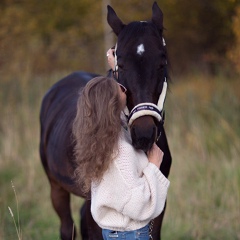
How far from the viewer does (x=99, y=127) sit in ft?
11.4

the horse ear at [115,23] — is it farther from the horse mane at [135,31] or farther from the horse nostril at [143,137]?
the horse nostril at [143,137]

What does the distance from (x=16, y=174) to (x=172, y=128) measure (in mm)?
2366

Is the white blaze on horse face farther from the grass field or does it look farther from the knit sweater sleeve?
the grass field

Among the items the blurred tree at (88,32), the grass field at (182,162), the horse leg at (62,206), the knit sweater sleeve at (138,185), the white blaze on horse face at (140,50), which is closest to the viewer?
the knit sweater sleeve at (138,185)

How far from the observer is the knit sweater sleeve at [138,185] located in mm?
3395

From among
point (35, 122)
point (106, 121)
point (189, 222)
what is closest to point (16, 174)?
point (35, 122)

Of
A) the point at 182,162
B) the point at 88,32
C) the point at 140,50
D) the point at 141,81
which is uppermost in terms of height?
the point at 140,50

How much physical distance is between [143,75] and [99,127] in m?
0.43

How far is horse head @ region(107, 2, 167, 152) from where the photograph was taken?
348cm

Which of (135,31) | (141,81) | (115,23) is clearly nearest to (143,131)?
(141,81)

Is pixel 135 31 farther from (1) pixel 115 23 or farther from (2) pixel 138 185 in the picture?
(2) pixel 138 185

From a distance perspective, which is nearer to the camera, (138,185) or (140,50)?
(138,185)

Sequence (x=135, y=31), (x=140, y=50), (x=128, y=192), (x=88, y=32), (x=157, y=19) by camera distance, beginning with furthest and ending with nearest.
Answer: (x=88, y=32) → (x=157, y=19) → (x=135, y=31) → (x=140, y=50) → (x=128, y=192)

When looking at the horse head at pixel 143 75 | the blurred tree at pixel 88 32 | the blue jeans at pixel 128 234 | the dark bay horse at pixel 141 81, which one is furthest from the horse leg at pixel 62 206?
the blurred tree at pixel 88 32
